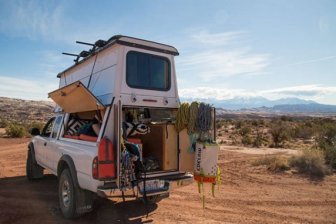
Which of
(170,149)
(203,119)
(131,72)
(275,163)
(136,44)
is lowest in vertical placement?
(275,163)

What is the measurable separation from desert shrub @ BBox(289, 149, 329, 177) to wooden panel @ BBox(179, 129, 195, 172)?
5.52m

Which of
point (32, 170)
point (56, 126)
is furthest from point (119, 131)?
point (32, 170)

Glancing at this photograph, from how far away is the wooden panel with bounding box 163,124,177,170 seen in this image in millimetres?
6113

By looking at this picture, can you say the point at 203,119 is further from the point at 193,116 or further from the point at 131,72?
the point at 131,72

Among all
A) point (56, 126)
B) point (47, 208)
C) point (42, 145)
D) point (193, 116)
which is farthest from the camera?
point (42, 145)

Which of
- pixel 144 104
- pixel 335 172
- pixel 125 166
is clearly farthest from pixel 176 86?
pixel 335 172

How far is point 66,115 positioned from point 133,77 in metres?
1.89

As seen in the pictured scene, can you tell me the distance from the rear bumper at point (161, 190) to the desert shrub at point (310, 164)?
5.60 meters

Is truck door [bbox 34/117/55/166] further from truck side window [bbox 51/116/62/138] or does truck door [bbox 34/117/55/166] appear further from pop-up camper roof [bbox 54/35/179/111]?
pop-up camper roof [bbox 54/35/179/111]

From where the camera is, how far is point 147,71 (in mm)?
6426

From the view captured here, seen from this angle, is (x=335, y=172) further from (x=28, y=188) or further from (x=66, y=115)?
(x=28, y=188)

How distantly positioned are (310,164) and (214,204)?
15.9 feet

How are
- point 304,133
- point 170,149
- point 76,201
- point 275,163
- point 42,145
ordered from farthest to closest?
point 304,133 → point 275,163 → point 42,145 → point 170,149 → point 76,201

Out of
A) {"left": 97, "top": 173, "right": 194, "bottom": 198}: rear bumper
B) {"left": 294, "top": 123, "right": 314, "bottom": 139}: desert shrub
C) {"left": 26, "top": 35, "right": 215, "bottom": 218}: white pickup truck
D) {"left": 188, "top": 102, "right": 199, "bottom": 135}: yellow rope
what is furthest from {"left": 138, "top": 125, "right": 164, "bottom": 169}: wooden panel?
{"left": 294, "top": 123, "right": 314, "bottom": 139}: desert shrub
